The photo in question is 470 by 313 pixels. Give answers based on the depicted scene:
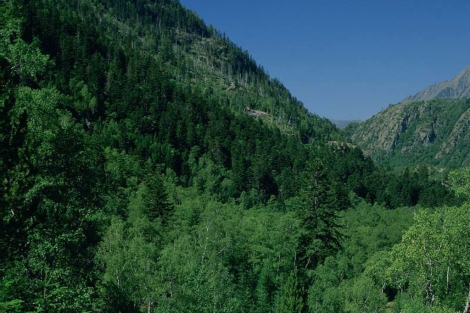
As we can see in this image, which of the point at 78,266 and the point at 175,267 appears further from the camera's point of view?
the point at 175,267

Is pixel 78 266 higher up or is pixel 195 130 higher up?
pixel 195 130

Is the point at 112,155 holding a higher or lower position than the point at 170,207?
higher

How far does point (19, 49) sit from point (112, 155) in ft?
280

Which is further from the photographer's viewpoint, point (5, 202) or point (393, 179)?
point (393, 179)

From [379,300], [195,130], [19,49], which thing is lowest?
[379,300]

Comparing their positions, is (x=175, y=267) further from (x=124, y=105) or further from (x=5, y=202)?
(x=124, y=105)

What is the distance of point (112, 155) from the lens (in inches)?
3888

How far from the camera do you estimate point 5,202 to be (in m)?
14.9

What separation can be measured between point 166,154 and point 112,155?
20571 millimetres

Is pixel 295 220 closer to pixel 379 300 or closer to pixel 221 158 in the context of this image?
pixel 379 300

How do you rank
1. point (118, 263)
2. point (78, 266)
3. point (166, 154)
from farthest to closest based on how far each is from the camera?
point (166, 154) → point (118, 263) → point (78, 266)

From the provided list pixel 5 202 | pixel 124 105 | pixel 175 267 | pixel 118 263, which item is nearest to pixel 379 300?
pixel 175 267

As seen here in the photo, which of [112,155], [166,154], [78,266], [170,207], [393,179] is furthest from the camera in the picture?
[393,179]

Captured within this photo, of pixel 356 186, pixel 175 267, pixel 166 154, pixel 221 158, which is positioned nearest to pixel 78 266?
pixel 175 267
